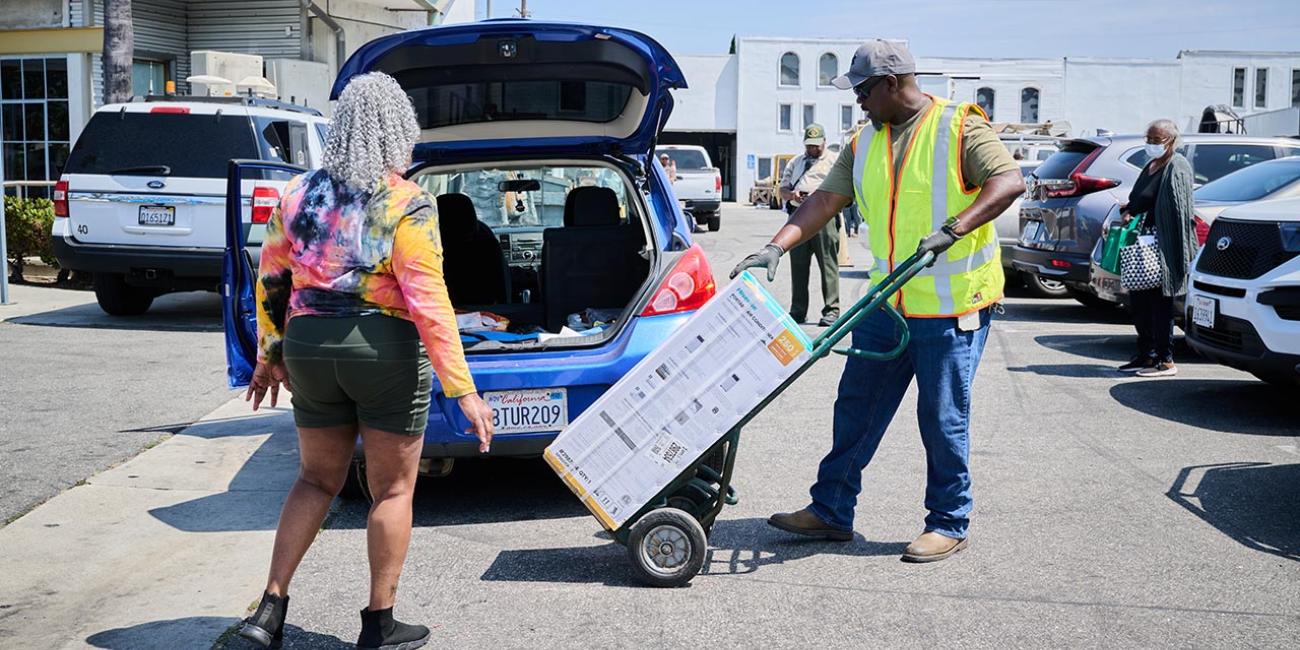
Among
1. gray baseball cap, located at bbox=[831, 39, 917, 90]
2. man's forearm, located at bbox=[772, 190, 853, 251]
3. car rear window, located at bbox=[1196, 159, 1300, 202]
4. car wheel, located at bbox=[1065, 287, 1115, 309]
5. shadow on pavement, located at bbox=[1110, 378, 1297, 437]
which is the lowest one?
shadow on pavement, located at bbox=[1110, 378, 1297, 437]

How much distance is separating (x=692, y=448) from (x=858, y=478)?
96 cm

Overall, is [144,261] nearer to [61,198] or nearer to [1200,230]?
[61,198]

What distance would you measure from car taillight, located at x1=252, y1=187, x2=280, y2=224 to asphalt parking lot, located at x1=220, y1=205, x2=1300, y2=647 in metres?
4.63

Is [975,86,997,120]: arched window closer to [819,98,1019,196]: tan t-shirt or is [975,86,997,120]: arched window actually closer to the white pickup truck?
the white pickup truck

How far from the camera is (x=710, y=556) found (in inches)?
205

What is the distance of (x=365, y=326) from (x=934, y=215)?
7.18 ft

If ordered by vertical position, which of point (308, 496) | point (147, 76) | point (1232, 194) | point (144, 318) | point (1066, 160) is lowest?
point (144, 318)

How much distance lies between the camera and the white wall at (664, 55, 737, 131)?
63.8m

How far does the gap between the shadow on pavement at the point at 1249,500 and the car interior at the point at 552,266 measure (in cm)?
268

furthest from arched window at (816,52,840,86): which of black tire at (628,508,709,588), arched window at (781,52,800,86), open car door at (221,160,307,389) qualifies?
black tire at (628,508,709,588)

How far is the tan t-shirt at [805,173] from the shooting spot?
41.6ft

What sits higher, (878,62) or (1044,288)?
(878,62)

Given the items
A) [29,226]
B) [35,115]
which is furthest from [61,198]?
[35,115]

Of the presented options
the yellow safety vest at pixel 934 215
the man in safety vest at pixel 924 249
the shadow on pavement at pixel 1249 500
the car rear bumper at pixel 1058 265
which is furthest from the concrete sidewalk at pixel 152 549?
the car rear bumper at pixel 1058 265
